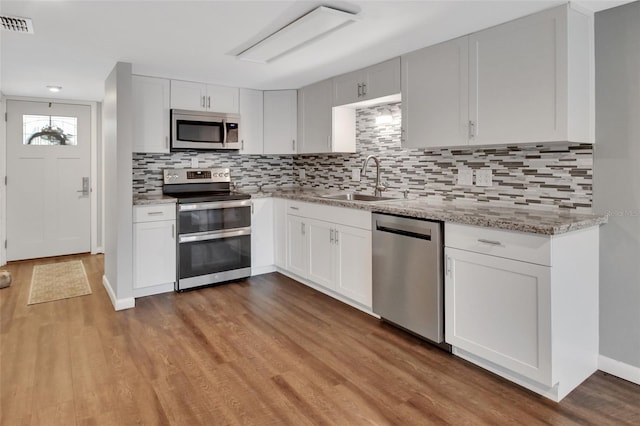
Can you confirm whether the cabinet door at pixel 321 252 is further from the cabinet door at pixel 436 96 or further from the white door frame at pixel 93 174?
the white door frame at pixel 93 174

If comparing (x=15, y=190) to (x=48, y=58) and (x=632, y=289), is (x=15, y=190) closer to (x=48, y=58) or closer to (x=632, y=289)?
(x=48, y=58)

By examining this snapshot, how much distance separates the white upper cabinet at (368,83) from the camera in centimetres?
337

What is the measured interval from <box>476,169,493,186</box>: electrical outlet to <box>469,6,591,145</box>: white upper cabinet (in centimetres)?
40

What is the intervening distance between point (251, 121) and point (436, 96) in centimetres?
237

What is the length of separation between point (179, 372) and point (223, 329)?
0.67m

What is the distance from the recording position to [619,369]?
2383 mm

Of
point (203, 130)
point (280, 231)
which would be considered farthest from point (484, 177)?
point (203, 130)

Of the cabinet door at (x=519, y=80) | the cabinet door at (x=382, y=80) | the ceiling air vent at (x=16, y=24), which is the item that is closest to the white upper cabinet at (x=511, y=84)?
the cabinet door at (x=519, y=80)

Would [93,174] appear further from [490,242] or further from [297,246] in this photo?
[490,242]

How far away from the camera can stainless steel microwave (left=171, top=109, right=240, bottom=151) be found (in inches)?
165

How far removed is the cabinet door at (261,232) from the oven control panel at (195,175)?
0.61 meters

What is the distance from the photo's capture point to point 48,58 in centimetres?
345

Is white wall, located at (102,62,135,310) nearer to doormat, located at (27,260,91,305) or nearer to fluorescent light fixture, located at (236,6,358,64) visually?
doormat, located at (27,260,91,305)

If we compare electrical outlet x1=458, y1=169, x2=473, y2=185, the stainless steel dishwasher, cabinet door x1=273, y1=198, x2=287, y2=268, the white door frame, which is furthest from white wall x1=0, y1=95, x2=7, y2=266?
electrical outlet x1=458, y1=169, x2=473, y2=185
